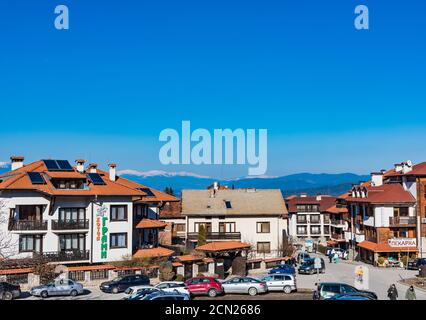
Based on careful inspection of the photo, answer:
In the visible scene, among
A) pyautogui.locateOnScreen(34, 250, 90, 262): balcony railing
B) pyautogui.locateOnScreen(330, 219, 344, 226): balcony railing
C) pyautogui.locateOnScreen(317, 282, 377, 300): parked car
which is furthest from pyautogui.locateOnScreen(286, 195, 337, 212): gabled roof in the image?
pyautogui.locateOnScreen(317, 282, 377, 300): parked car

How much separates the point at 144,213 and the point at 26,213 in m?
11.7

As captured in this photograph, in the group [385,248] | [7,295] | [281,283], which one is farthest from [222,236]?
[7,295]

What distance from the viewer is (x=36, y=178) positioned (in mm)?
42938

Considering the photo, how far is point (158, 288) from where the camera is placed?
3105 cm

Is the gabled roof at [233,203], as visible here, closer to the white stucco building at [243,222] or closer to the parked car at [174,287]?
the white stucco building at [243,222]

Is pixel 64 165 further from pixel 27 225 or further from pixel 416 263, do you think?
pixel 416 263

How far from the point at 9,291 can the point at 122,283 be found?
24.4 ft

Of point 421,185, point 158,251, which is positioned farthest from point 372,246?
point 158,251

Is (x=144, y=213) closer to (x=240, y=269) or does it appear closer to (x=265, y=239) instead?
(x=240, y=269)

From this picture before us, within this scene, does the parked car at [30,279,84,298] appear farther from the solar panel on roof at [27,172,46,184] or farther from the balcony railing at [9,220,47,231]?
Answer: the solar panel on roof at [27,172,46,184]

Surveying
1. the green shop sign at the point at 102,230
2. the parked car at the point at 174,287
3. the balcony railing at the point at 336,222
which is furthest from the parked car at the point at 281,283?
the balcony railing at the point at 336,222

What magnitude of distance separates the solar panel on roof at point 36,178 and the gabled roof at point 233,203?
2321 cm
